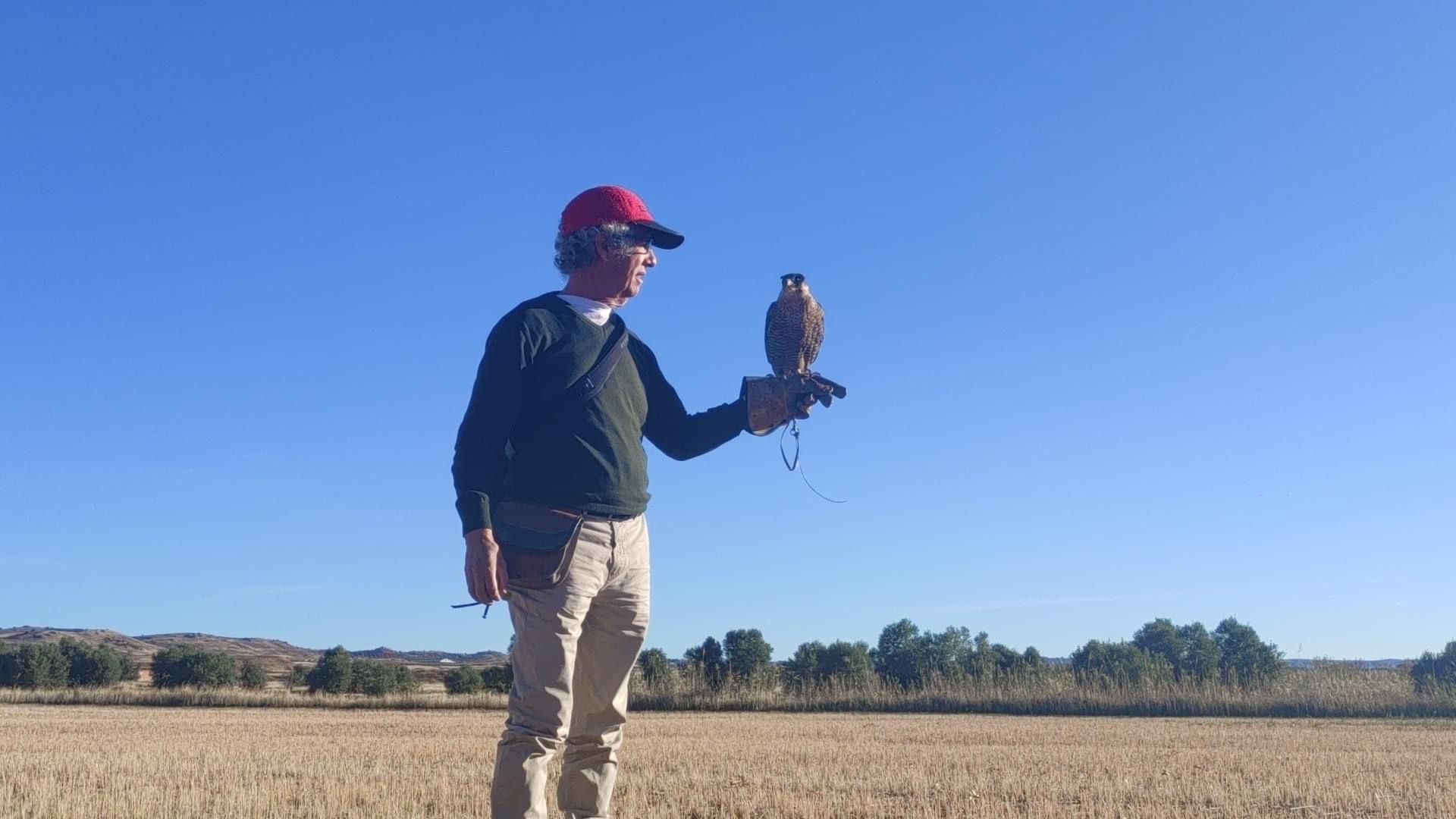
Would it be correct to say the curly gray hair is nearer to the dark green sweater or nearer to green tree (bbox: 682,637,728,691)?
the dark green sweater

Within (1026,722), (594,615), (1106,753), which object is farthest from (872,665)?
(594,615)

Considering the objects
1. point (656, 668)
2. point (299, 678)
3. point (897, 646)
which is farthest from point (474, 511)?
point (897, 646)

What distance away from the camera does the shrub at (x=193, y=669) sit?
43688 mm

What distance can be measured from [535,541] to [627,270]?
1.10 metres

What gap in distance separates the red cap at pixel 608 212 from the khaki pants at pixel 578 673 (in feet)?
3.39

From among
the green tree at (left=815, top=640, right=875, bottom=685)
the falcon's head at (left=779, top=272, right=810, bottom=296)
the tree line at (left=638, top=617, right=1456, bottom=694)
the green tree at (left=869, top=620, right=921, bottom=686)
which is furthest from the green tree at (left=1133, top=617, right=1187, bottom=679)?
the falcon's head at (left=779, top=272, right=810, bottom=296)

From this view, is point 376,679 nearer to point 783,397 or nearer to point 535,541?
point 783,397

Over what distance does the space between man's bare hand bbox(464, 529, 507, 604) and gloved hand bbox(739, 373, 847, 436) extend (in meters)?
1.18

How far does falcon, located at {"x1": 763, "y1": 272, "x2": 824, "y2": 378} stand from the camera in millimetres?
4504

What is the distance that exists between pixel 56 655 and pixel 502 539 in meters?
50.1

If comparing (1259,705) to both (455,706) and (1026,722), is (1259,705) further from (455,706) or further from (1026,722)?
(455,706)


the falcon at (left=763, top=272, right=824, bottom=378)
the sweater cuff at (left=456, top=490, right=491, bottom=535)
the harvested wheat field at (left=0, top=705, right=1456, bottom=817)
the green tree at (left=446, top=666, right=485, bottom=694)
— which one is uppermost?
the falcon at (left=763, top=272, right=824, bottom=378)

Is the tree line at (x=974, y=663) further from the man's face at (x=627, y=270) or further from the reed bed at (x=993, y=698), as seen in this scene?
the man's face at (x=627, y=270)

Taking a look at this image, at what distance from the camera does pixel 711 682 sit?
3375 cm
